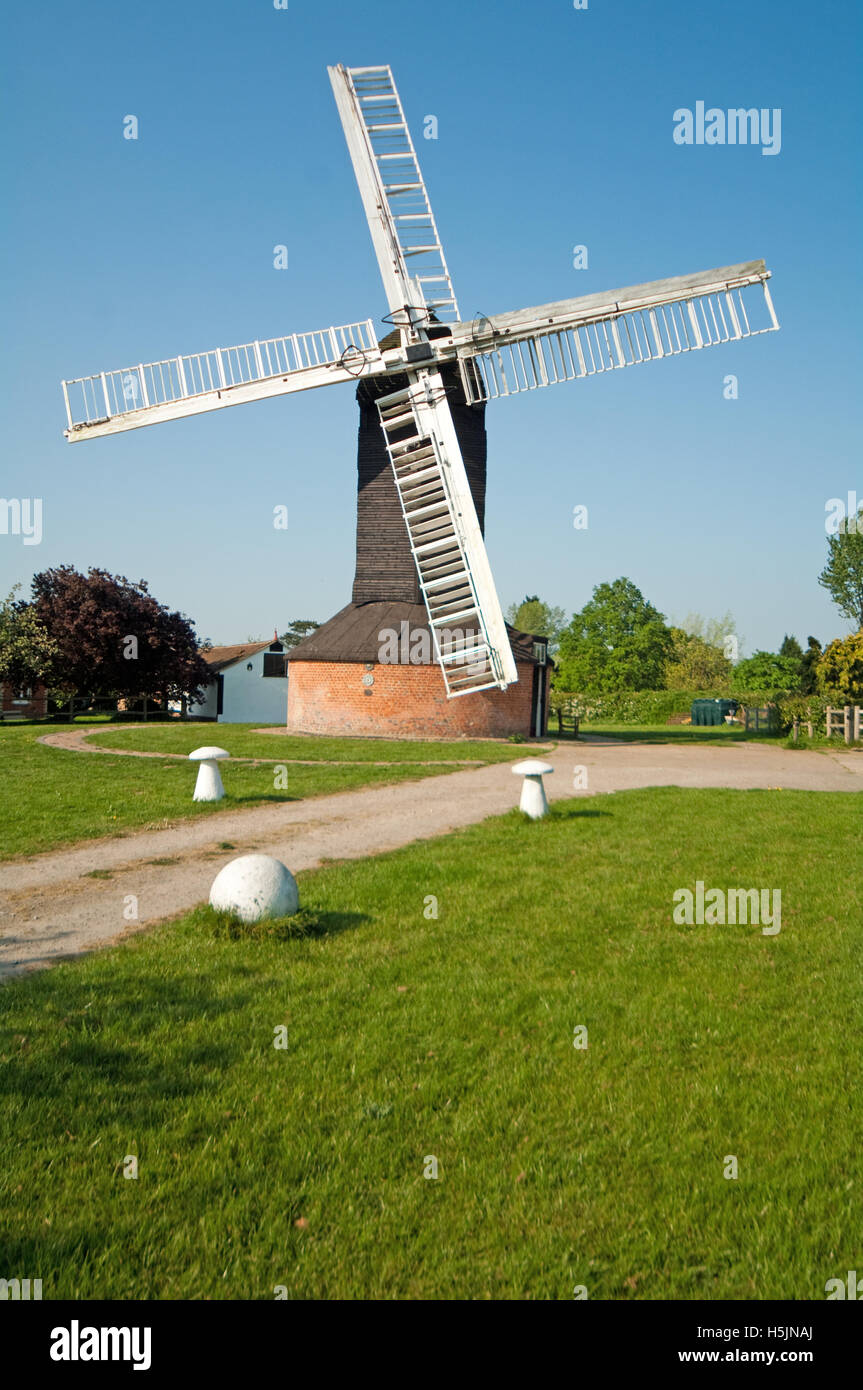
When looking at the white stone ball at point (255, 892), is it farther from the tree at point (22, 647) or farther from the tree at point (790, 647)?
the tree at point (790, 647)

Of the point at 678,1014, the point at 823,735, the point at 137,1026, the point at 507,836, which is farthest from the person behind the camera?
the point at 823,735

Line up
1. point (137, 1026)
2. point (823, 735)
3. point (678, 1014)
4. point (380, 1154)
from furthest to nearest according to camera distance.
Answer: point (823, 735) < point (678, 1014) < point (137, 1026) < point (380, 1154)

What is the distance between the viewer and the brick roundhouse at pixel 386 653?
83.7 ft

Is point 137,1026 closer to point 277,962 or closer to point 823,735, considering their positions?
point 277,962

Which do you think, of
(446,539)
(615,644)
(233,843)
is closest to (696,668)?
(615,644)

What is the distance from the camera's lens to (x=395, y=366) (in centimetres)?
2331

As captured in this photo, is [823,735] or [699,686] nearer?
[823,735]

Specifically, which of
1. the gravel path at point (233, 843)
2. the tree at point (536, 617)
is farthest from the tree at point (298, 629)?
the gravel path at point (233, 843)

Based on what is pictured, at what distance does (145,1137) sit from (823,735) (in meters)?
31.4

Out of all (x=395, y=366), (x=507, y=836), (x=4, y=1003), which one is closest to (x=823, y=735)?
(x=395, y=366)

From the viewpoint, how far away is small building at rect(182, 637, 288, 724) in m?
49.0

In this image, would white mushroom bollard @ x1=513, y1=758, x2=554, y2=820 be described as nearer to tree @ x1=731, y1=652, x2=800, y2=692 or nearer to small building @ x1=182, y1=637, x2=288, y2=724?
small building @ x1=182, y1=637, x2=288, y2=724
